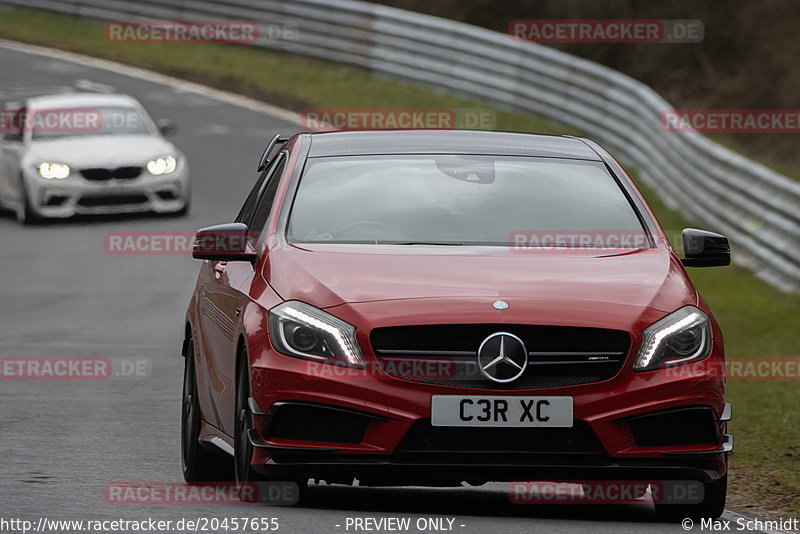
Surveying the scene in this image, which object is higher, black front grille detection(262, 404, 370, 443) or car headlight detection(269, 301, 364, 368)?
car headlight detection(269, 301, 364, 368)

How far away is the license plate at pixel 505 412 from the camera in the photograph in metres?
6.98

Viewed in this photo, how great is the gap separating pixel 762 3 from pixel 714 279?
17.3m

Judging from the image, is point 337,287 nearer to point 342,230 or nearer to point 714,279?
point 342,230

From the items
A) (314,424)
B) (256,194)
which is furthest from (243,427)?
(256,194)

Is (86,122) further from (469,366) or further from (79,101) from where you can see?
(469,366)

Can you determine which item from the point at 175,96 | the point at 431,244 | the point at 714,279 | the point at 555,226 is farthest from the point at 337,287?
the point at 175,96

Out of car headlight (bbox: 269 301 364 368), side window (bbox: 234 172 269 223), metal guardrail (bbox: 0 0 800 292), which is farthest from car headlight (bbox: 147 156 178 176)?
car headlight (bbox: 269 301 364 368)

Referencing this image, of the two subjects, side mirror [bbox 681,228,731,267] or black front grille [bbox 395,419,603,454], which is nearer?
black front grille [bbox 395,419,603,454]

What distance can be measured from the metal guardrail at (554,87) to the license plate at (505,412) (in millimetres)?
12761

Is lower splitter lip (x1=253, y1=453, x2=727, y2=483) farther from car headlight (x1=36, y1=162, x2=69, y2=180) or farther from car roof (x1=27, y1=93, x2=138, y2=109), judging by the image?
car roof (x1=27, y1=93, x2=138, y2=109)

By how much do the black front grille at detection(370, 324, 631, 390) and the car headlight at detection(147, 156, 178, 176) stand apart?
15.6 metres

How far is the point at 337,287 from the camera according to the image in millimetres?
7168

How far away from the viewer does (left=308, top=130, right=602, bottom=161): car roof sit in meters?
8.49

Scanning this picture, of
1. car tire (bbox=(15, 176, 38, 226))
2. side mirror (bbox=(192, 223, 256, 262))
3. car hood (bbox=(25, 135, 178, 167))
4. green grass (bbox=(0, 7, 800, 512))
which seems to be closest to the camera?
side mirror (bbox=(192, 223, 256, 262))
